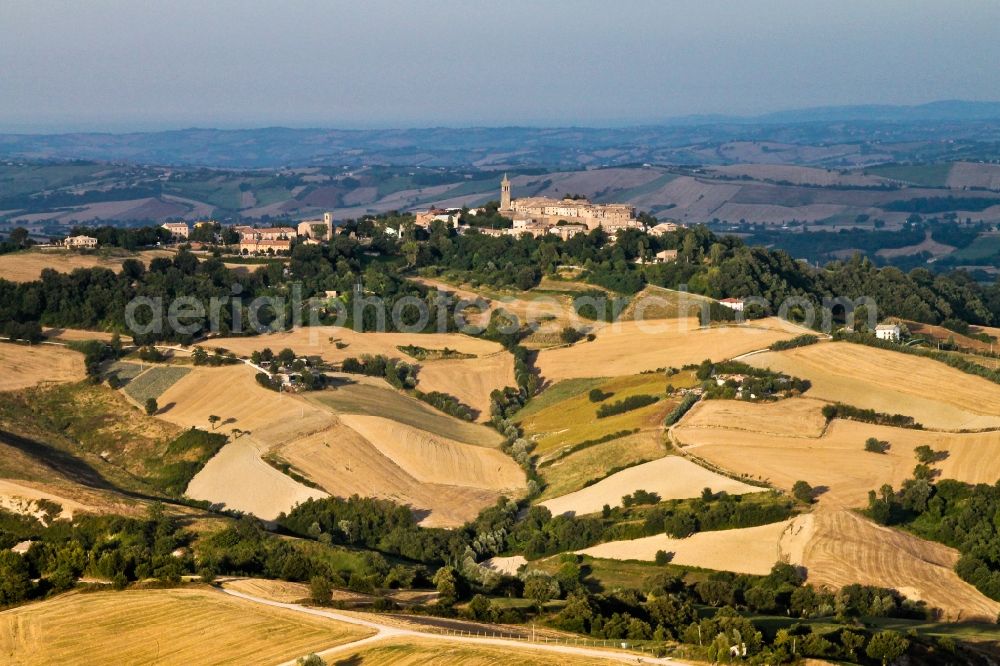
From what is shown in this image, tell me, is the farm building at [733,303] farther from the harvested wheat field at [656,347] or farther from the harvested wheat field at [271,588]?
the harvested wheat field at [271,588]

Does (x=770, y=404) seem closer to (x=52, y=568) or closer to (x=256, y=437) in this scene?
(x=256, y=437)

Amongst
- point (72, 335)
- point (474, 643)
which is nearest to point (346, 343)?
point (72, 335)

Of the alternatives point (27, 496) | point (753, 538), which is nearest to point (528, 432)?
point (753, 538)

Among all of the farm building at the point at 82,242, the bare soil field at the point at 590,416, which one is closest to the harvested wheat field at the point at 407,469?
the bare soil field at the point at 590,416

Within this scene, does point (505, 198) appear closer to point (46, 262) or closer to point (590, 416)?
point (46, 262)

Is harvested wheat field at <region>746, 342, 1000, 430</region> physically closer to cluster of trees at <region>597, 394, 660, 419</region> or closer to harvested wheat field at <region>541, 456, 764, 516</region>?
cluster of trees at <region>597, 394, 660, 419</region>

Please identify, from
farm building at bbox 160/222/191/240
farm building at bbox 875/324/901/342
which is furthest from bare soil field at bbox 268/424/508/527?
farm building at bbox 160/222/191/240
